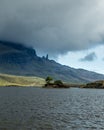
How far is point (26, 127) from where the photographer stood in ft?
202

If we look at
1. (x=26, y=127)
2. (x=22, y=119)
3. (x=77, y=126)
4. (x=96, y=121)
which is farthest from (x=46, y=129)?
(x=96, y=121)

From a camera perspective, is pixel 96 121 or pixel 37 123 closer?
pixel 37 123

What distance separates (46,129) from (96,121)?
60.4 feet

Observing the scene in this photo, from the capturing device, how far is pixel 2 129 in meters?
58.9

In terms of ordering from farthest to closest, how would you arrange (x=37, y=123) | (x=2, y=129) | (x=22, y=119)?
(x=22, y=119) < (x=37, y=123) < (x=2, y=129)

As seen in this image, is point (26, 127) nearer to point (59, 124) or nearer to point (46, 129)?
point (46, 129)

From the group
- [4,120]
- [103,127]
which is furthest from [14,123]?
[103,127]

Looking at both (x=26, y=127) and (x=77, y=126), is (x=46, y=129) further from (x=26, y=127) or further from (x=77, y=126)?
(x=77, y=126)

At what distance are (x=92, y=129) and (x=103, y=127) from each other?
151 inches

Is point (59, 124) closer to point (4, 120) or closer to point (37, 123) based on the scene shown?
point (37, 123)

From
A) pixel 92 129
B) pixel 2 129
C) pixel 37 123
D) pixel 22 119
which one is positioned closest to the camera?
pixel 2 129

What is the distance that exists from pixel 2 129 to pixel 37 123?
1157 centimetres

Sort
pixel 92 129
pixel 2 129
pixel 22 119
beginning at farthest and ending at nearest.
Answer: pixel 22 119 → pixel 92 129 → pixel 2 129

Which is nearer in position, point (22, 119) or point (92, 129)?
point (92, 129)
